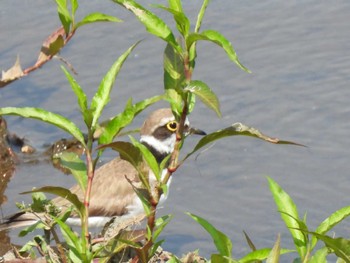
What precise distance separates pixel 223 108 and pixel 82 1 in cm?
296

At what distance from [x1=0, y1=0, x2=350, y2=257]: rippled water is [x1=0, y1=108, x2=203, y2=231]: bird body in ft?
0.89

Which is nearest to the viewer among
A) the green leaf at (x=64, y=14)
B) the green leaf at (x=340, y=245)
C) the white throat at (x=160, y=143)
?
the green leaf at (x=340, y=245)

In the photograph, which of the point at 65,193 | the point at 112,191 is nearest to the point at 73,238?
the point at 65,193

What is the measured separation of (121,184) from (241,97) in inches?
56.9

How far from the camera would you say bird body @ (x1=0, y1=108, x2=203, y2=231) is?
7.54 m

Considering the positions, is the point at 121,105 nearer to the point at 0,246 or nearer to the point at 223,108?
the point at 223,108

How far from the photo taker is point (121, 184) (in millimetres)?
7844

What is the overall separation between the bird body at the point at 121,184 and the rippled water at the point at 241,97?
0.27 m

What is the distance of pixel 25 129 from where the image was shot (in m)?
9.07

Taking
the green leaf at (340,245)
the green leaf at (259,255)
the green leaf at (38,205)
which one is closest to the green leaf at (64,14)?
the green leaf at (38,205)

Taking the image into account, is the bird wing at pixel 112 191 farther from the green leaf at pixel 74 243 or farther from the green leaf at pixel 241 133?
the green leaf at pixel 241 133

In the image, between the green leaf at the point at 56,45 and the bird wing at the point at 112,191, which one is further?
the bird wing at the point at 112,191

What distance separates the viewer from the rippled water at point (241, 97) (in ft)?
24.0

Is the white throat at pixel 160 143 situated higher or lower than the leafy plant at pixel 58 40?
lower
